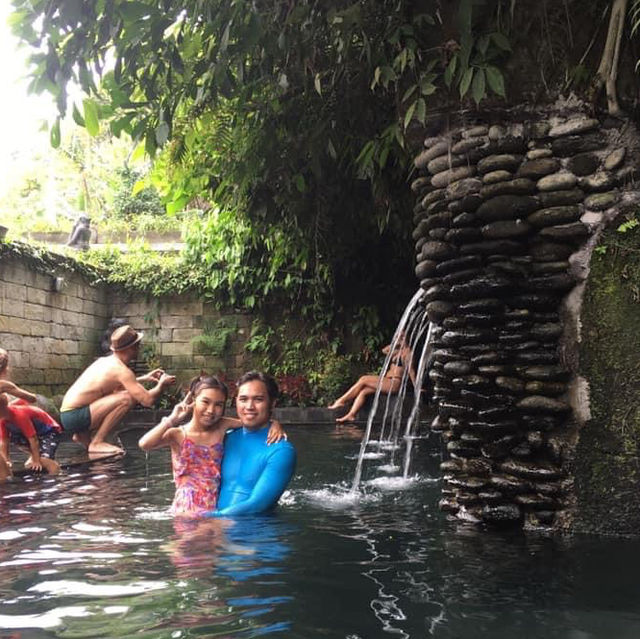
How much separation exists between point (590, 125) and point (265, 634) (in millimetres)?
3094

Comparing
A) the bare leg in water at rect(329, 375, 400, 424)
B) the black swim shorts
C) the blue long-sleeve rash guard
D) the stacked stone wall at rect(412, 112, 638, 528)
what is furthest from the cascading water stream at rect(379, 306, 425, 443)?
the black swim shorts

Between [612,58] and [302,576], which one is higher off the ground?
[612,58]

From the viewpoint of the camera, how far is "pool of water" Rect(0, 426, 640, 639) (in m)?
2.20

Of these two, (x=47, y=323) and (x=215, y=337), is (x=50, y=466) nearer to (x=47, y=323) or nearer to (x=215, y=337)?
(x=47, y=323)

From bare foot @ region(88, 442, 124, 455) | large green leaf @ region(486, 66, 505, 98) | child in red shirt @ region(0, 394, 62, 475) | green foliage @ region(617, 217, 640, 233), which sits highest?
large green leaf @ region(486, 66, 505, 98)

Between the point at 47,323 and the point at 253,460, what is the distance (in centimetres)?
854

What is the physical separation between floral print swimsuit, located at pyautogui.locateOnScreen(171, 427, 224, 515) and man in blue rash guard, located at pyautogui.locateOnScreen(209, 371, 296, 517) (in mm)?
48

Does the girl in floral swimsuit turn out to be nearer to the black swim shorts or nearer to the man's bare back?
the man's bare back

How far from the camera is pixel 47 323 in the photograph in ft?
36.9

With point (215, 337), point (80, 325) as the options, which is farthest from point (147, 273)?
point (215, 337)

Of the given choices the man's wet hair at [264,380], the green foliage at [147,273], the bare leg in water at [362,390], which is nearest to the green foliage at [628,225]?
the man's wet hair at [264,380]

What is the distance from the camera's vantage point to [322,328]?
13.0m

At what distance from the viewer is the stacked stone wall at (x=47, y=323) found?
10117mm

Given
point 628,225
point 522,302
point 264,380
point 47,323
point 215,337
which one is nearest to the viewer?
point 628,225
